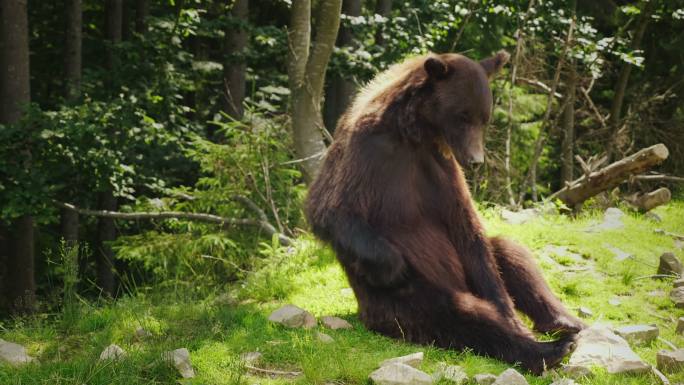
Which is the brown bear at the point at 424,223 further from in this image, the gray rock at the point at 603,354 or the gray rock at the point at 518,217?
the gray rock at the point at 518,217

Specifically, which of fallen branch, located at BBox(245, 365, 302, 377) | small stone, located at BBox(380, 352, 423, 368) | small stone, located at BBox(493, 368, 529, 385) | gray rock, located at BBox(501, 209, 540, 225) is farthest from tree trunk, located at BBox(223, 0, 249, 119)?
small stone, located at BBox(493, 368, 529, 385)

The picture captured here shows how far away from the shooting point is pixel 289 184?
1006 centimetres

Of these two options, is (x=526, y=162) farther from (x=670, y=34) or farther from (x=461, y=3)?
(x=461, y=3)

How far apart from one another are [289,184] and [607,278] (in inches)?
183

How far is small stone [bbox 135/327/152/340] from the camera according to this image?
4.93 metres

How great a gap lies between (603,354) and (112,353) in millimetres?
3130

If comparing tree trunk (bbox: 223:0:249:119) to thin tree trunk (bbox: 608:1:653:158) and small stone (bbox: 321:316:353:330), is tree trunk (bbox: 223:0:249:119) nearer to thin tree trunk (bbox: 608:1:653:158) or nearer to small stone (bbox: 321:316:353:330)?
thin tree trunk (bbox: 608:1:653:158)

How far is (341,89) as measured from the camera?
17.2 m

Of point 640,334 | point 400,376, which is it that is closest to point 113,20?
point 640,334

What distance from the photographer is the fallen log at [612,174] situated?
30.2 feet

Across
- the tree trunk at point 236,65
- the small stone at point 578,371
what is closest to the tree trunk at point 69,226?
the tree trunk at point 236,65

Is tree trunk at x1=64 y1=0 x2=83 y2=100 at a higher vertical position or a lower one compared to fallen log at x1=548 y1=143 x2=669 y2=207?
higher

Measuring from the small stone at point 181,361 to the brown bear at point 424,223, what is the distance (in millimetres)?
1383

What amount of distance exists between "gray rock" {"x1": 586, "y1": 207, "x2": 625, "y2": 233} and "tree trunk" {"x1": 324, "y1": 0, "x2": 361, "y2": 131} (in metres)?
7.39
